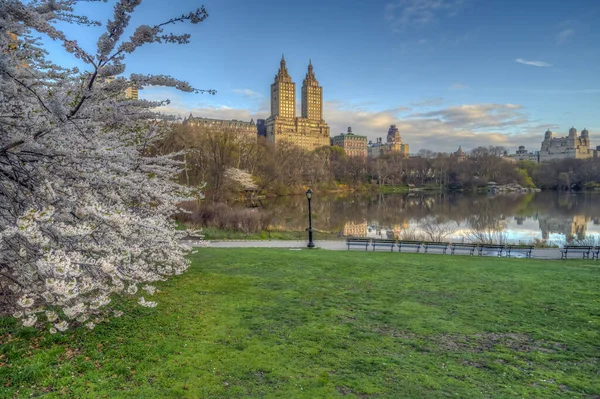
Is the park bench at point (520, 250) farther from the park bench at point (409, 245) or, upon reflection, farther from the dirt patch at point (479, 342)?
the dirt patch at point (479, 342)

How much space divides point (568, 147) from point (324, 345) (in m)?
217

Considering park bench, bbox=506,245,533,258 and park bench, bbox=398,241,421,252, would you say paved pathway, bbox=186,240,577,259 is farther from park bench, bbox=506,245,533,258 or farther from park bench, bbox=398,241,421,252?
park bench, bbox=398,241,421,252

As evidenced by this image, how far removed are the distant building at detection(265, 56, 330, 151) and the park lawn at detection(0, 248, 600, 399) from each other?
5218 inches

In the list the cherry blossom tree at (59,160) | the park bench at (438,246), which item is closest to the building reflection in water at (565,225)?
the park bench at (438,246)

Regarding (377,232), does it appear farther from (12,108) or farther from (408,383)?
(12,108)

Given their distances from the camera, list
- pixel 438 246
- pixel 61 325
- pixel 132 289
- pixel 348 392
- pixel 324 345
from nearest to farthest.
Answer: pixel 61 325 < pixel 348 392 < pixel 132 289 < pixel 324 345 < pixel 438 246

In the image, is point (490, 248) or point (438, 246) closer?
point (490, 248)

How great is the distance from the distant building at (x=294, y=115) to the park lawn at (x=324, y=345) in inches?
5218

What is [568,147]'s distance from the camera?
596 feet

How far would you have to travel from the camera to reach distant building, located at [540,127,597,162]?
180 metres

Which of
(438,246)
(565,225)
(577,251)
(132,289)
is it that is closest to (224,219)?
(438,246)

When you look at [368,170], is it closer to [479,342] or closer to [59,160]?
[479,342]

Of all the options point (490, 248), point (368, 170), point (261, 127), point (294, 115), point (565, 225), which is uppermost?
point (294, 115)

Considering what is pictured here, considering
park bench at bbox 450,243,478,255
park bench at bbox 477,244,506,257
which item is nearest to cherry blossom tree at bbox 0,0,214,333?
park bench at bbox 450,243,478,255
